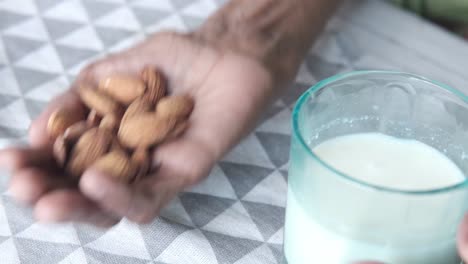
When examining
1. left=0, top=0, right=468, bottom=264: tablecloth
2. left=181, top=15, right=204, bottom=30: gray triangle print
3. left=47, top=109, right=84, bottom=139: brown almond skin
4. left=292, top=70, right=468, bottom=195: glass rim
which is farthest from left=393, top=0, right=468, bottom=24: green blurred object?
left=47, top=109, right=84, bottom=139: brown almond skin

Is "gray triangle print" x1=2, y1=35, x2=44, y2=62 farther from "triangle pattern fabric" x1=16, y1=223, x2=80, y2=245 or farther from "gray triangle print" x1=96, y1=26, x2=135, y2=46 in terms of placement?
"triangle pattern fabric" x1=16, y1=223, x2=80, y2=245

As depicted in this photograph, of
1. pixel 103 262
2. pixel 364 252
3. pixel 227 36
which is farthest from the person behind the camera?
pixel 227 36

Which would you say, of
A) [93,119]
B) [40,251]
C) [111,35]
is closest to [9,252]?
[40,251]

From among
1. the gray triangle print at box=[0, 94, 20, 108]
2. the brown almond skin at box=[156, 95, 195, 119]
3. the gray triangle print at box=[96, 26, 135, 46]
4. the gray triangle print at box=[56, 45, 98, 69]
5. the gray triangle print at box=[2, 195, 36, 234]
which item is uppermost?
the brown almond skin at box=[156, 95, 195, 119]

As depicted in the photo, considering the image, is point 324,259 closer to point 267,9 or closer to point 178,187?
point 178,187

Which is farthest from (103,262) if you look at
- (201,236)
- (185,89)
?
(185,89)

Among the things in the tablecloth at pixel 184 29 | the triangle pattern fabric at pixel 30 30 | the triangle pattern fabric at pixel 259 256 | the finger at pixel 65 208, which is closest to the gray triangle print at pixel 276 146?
the tablecloth at pixel 184 29
